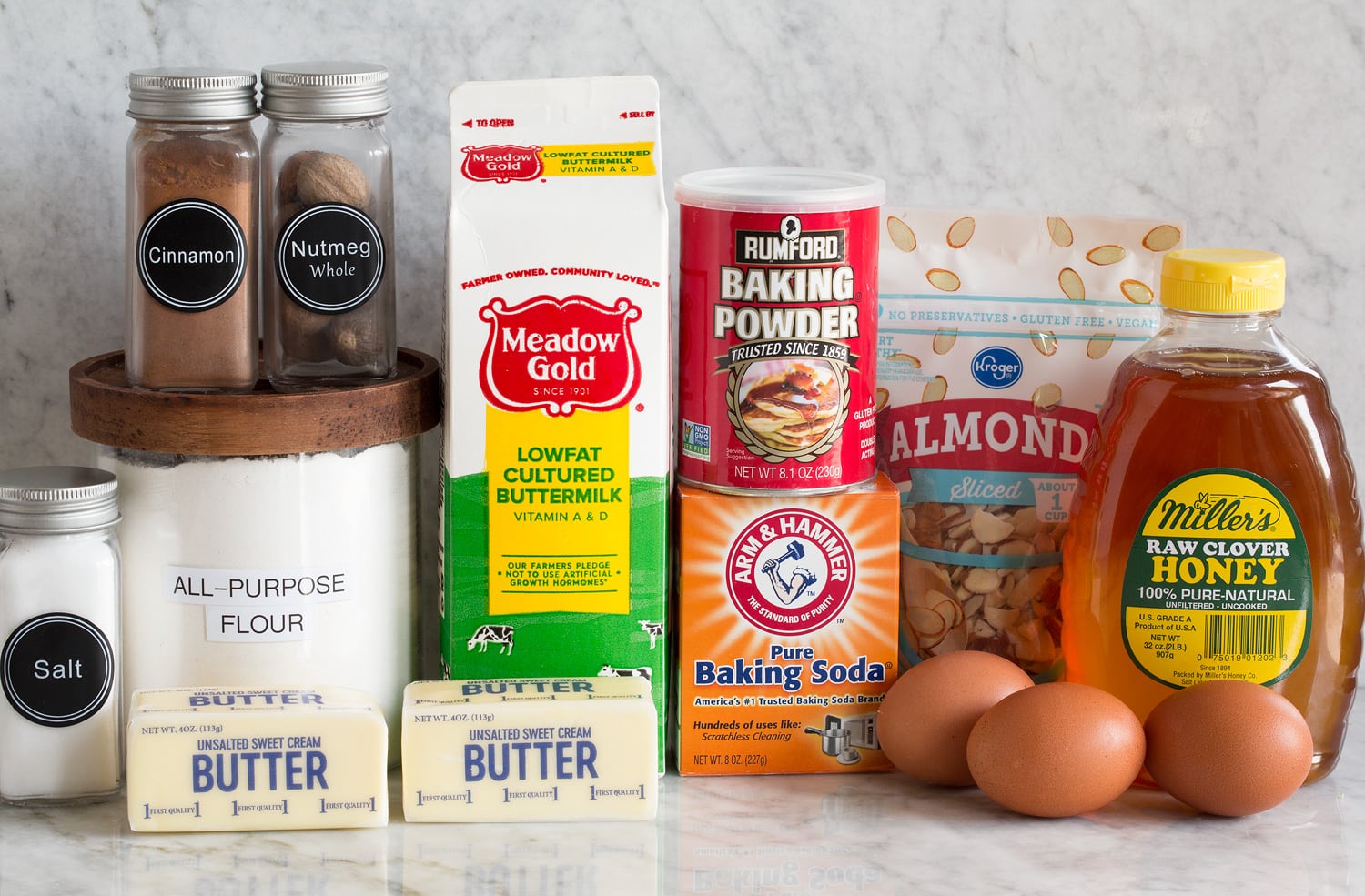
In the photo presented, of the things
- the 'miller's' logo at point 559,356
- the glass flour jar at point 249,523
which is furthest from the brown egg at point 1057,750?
the glass flour jar at point 249,523

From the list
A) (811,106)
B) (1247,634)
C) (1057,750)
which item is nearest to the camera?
(1057,750)

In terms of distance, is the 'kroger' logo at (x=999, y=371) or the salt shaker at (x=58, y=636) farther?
the 'kroger' logo at (x=999, y=371)

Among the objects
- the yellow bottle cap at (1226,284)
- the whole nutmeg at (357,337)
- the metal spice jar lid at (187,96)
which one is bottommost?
the whole nutmeg at (357,337)

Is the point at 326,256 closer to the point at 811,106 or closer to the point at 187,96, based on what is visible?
the point at 187,96

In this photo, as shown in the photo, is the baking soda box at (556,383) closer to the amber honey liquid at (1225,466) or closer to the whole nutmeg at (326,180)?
the whole nutmeg at (326,180)

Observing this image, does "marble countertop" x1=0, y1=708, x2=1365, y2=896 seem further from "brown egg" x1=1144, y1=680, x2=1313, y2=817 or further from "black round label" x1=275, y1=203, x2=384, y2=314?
"black round label" x1=275, y1=203, x2=384, y2=314

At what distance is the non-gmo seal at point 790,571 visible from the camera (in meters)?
1.05

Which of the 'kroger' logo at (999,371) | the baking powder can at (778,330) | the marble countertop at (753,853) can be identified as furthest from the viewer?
the 'kroger' logo at (999,371)

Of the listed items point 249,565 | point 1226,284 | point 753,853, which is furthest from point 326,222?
point 1226,284

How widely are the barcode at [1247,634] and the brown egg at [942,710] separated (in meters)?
0.14

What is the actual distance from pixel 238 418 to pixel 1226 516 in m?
0.68

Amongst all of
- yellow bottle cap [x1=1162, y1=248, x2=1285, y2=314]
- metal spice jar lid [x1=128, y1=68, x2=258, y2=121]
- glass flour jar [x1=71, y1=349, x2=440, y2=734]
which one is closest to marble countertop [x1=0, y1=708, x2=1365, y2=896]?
glass flour jar [x1=71, y1=349, x2=440, y2=734]

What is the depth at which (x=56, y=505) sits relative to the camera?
3.14ft

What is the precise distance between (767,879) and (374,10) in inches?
28.4
